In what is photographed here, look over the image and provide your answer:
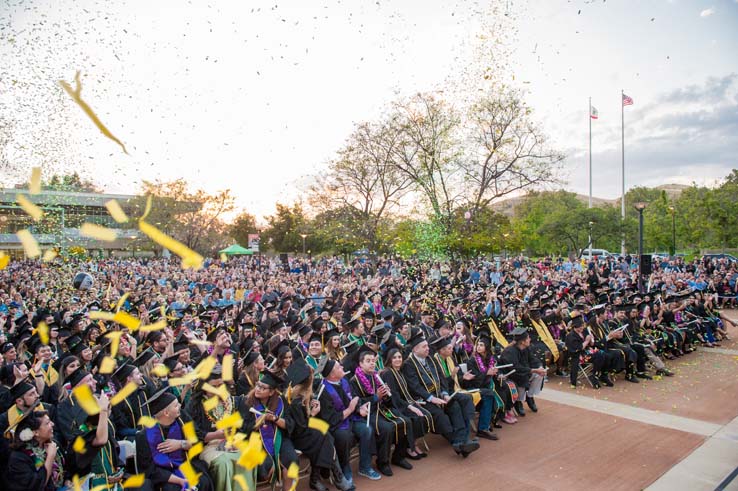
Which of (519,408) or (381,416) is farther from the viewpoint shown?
(519,408)

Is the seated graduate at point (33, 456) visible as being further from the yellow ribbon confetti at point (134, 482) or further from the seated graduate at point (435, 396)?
the seated graduate at point (435, 396)

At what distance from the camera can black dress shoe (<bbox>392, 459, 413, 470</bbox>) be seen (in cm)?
621

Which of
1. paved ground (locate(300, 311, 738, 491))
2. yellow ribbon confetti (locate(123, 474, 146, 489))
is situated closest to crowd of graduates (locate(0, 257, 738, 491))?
yellow ribbon confetti (locate(123, 474, 146, 489))

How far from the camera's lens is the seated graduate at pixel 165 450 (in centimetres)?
461

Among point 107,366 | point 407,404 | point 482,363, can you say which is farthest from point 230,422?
point 482,363

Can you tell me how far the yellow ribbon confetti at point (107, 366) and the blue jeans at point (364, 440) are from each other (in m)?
3.20

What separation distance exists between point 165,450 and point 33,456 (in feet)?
3.49

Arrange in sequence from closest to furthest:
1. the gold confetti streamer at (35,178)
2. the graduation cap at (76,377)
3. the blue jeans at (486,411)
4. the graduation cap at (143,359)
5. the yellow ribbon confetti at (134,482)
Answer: the gold confetti streamer at (35,178)
the yellow ribbon confetti at (134,482)
the graduation cap at (76,377)
the graduation cap at (143,359)
the blue jeans at (486,411)

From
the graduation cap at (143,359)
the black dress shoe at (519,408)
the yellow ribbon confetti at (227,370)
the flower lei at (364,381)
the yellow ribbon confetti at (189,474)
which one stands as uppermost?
the graduation cap at (143,359)

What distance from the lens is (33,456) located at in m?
4.29

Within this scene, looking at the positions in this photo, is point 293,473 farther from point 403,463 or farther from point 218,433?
point 403,463

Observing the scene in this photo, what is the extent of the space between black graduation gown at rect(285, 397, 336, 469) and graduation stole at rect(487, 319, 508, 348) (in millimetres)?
5327

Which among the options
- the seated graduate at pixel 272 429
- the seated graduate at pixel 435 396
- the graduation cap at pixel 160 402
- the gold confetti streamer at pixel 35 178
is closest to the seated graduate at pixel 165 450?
the graduation cap at pixel 160 402

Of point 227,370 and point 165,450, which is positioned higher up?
point 227,370
